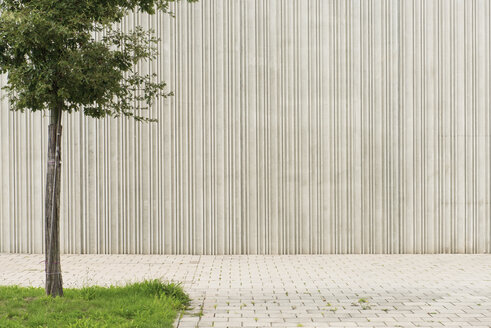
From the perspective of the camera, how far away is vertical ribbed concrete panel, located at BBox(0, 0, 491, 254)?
12133mm

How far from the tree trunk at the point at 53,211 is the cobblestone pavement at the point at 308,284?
0.99 m

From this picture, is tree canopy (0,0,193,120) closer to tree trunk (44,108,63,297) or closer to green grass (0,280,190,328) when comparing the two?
tree trunk (44,108,63,297)

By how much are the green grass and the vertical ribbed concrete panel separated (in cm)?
438

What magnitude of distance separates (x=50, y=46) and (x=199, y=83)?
5739mm

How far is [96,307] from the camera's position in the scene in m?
6.84

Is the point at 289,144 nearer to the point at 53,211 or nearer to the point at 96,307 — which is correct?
the point at 53,211

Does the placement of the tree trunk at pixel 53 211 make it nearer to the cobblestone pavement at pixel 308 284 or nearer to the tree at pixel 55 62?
the tree at pixel 55 62

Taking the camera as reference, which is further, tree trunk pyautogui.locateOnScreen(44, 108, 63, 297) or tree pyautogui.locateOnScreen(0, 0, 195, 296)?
tree trunk pyautogui.locateOnScreen(44, 108, 63, 297)

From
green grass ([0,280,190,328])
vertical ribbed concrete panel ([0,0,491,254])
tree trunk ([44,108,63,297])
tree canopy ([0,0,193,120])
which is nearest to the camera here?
green grass ([0,280,190,328])

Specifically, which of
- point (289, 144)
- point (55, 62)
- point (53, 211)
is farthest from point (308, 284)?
point (55, 62)

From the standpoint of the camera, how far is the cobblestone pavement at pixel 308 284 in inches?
271

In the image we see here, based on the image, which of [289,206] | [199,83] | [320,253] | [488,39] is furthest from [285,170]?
[488,39]

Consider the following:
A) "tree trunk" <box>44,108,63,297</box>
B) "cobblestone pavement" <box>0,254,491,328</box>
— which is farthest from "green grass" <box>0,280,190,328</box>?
"cobblestone pavement" <box>0,254,491,328</box>

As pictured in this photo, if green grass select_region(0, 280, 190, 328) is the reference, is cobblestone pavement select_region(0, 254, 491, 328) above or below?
below
